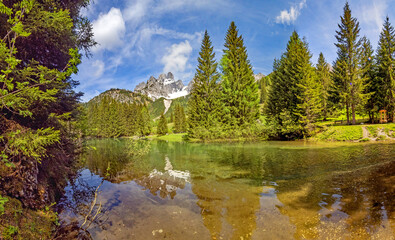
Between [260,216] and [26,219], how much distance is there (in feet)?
21.0

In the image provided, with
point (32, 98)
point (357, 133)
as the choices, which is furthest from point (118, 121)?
point (32, 98)

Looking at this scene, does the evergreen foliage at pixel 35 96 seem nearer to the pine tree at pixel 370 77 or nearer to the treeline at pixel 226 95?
the treeline at pixel 226 95

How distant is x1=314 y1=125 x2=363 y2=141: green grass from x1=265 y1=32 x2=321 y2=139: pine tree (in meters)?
1.96

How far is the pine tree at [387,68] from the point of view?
28.7 meters

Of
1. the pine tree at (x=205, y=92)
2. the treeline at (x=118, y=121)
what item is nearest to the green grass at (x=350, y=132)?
the pine tree at (x=205, y=92)

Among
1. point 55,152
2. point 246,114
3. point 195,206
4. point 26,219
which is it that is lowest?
point 195,206

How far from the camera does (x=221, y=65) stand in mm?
35219

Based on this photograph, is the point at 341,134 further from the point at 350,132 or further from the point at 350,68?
the point at 350,68

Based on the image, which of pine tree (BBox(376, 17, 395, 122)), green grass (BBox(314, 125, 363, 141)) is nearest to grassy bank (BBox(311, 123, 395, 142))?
green grass (BBox(314, 125, 363, 141))

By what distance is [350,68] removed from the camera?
31.8m

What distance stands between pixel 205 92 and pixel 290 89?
49.3 ft

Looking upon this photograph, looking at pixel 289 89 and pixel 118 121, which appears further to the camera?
pixel 118 121

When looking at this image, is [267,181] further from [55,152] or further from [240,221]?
[55,152]

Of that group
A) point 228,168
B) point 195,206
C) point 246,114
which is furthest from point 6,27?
point 246,114
